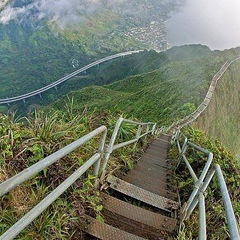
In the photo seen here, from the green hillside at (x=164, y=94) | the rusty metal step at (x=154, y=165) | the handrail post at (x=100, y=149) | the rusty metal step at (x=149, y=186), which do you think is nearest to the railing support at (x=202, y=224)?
the handrail post at (x=100, y=149)

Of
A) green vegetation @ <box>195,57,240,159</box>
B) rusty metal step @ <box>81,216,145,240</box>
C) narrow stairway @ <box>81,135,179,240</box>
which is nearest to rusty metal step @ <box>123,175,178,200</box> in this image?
narrow stairway @ <box>81,135,179,240</box>

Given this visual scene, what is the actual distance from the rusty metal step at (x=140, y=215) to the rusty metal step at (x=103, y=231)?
0.46 m

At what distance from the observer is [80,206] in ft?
13.6

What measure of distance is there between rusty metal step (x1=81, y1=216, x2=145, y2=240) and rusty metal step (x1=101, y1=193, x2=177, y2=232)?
456 mm

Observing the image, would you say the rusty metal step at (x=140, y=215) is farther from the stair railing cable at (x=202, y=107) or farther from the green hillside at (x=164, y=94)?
the stair railing cable at (x=202, y=107)

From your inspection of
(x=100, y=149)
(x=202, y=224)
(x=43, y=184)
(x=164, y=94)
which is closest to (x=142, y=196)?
(x=100, y=149)

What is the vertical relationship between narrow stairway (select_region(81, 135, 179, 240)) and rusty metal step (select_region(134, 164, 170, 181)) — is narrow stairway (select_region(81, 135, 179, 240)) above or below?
above

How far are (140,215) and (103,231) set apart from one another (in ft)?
2.38

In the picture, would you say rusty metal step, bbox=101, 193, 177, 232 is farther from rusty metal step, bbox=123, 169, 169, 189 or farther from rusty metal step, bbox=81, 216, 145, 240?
rusty metal step, bbox=123, 169, 169, 189

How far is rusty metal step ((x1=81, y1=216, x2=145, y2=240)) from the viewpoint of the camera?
396 cm

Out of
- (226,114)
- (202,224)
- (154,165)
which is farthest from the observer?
(226,114)

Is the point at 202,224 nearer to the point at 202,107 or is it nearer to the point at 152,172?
the point at 152,172

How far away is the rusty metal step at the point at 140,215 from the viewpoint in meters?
4.51

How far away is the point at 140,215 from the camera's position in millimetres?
4594
